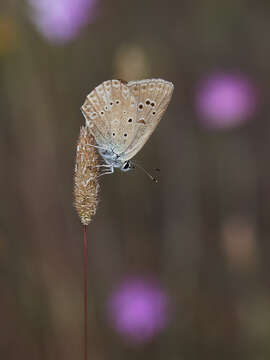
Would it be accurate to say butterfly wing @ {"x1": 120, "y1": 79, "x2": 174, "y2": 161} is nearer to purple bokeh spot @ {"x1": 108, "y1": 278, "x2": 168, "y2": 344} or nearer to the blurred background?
the blurred background

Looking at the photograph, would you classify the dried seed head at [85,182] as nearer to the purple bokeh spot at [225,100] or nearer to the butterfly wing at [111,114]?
the butterfly wing at [111,114]

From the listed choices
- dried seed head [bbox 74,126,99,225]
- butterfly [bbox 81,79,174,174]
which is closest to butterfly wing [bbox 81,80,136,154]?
butterfly [bbox 81,79,174,174]

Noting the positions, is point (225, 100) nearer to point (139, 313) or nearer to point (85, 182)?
point (139, 313)

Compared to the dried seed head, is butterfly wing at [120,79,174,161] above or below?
above

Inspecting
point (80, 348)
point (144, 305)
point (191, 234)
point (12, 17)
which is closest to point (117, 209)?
point (191, 234)

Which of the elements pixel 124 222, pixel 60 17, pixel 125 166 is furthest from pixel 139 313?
pixel 60 17

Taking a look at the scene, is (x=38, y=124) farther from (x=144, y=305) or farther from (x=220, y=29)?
(x=220, y=29)
